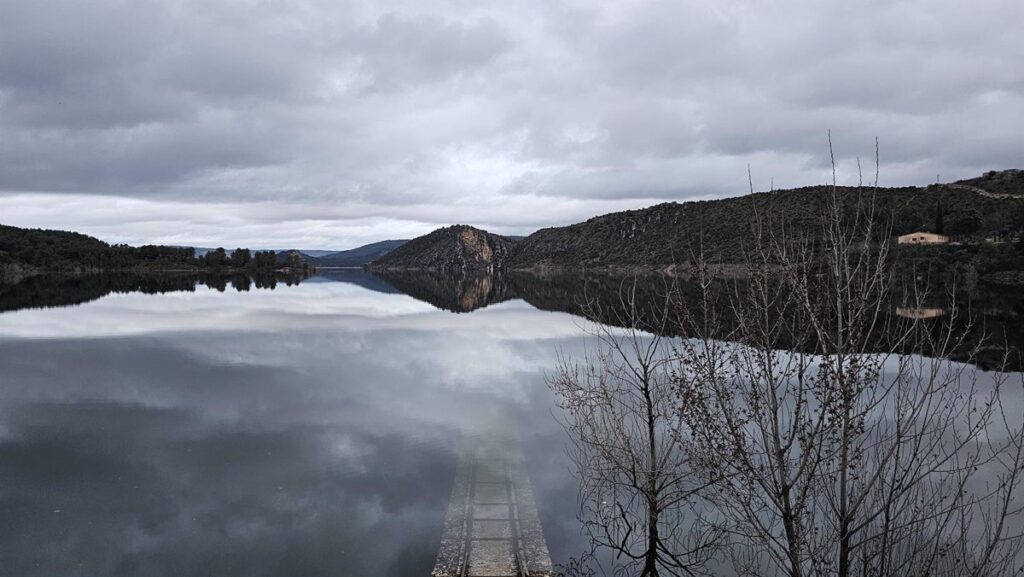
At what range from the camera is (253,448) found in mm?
26266

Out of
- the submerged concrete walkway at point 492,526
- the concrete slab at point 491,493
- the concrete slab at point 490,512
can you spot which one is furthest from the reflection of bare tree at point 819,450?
the concrete slab at point 491,493

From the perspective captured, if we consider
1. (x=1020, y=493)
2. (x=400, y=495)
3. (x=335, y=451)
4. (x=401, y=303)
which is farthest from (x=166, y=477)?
(x=401, y=303)

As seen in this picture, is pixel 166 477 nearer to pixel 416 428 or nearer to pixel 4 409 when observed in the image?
pixel 416 428

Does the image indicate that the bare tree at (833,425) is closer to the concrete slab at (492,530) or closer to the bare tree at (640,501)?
the bare tree at (640,501)

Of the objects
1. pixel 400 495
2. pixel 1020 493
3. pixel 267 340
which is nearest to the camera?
pixel 1020 493

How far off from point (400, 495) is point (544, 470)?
5.11 meters

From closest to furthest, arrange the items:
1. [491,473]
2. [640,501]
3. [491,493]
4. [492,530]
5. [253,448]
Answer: [492,530], [640,501], [491,493], [491,473], [253,448]

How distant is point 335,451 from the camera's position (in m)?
26.1

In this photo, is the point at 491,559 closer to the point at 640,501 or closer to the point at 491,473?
the point at 640,501

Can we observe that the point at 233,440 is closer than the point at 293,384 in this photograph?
Yes

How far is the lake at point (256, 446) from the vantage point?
17359 mm

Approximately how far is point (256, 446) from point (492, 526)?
1304cm

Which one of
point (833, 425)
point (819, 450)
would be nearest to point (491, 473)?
point (833, 425)

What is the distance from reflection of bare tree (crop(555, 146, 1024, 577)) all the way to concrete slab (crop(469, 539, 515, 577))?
10.5 ft
